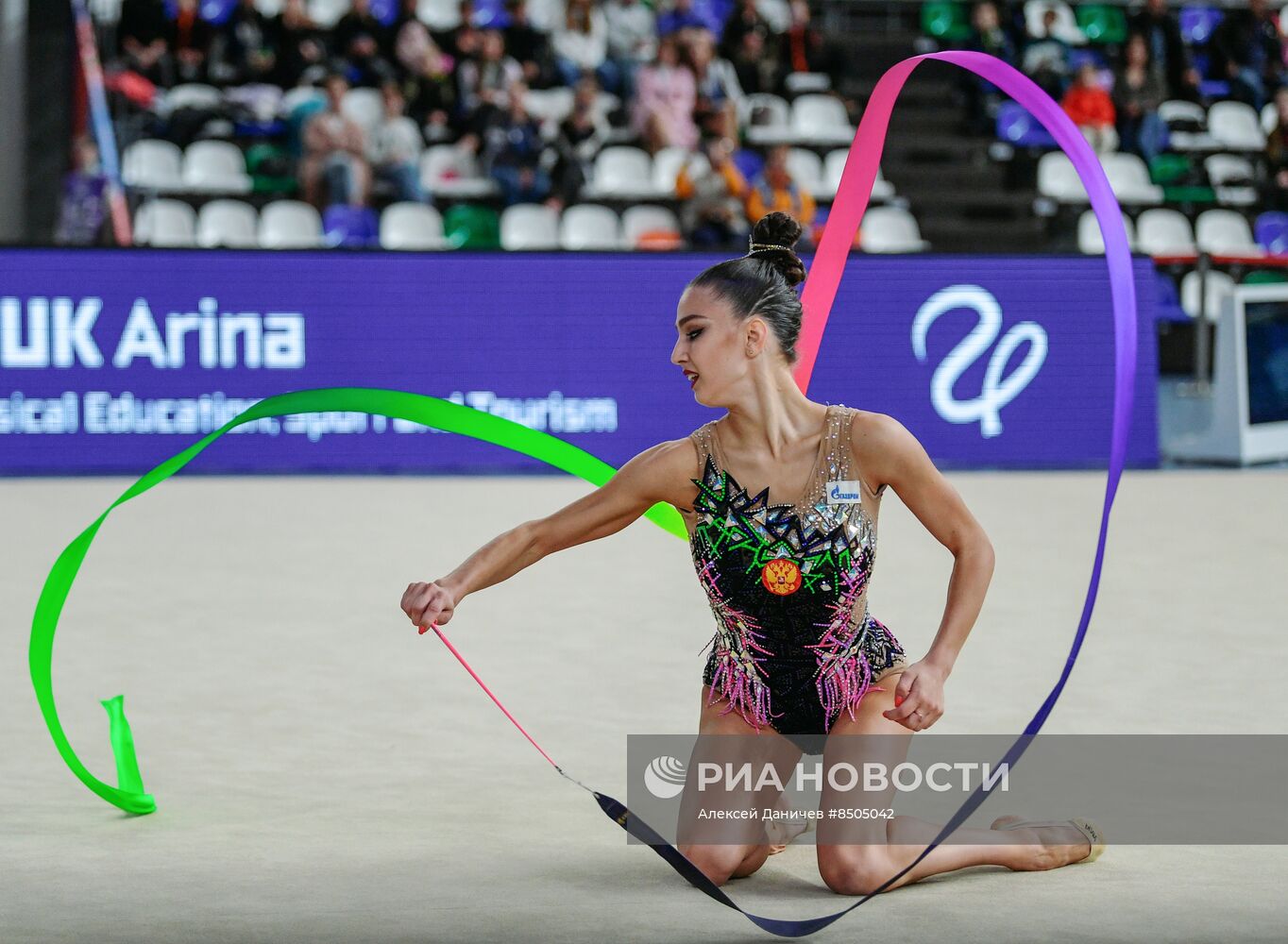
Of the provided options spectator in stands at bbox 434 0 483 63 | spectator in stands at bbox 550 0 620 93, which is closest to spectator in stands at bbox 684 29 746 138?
spectator in stands at bbox 550 0 620 93

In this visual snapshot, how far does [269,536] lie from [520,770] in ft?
14.4

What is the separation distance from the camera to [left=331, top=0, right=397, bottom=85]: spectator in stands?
14406 mm

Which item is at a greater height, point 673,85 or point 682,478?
point 673,85

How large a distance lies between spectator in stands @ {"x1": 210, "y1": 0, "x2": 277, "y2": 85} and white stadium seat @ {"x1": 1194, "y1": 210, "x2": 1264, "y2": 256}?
821cm

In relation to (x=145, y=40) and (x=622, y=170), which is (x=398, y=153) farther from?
(x=145, y=40)

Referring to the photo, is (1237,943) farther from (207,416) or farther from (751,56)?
(751,56)

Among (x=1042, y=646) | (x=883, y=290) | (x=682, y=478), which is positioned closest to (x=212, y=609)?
(x=1042, y=646)

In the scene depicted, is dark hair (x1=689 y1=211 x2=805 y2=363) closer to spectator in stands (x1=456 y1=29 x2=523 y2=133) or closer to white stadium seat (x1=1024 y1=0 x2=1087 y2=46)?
spectator in stands (x1=456 y1=29 x2=523 y2=133)

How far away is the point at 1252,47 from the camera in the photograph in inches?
679

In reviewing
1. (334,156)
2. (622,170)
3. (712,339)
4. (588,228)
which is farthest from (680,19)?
(712,339)

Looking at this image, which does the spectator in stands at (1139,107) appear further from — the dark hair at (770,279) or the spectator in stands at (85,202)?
the dark hair at (770,279)

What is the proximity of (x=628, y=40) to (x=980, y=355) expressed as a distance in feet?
18.1

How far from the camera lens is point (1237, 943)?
9.35ft

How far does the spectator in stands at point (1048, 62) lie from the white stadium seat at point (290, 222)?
6.67 meters
